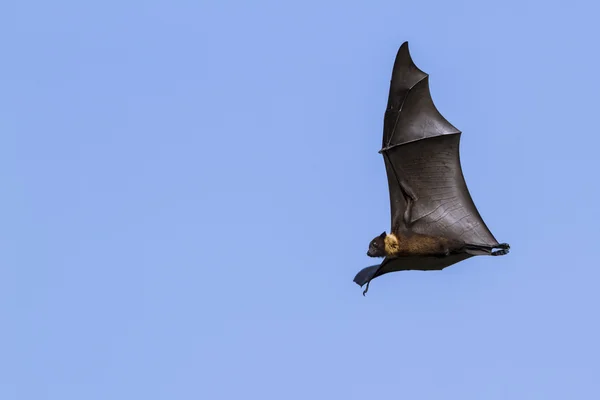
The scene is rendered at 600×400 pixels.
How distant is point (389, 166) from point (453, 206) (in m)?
1.09

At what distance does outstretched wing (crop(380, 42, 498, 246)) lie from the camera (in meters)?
23.5

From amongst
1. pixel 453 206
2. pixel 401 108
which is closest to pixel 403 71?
pixel 401 108

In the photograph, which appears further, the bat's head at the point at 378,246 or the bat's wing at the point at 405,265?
the bat's wing at the point at 405,265

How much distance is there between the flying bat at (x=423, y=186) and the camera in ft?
76.8

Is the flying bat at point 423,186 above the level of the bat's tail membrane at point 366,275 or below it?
above

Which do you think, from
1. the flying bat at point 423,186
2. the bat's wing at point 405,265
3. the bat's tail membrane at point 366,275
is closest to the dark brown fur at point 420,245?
the flying bat at point 423,186

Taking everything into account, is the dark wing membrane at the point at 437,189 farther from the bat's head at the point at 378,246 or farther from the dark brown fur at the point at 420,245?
the bat's head at the point at 378,246

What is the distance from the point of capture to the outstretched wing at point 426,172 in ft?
77.0

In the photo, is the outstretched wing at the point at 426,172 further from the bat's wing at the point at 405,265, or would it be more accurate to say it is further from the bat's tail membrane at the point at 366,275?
the bat's tail membrane at the point at 366,275

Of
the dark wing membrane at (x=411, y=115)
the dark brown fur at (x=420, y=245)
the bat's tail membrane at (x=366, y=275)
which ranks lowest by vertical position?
the bat's tail membrane at (x=366, y=275)

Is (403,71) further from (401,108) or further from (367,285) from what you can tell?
(367,285)

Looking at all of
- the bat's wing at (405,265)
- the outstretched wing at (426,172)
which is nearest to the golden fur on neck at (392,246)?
the outstretched wing at (426,172)

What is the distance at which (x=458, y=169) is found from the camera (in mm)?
23625

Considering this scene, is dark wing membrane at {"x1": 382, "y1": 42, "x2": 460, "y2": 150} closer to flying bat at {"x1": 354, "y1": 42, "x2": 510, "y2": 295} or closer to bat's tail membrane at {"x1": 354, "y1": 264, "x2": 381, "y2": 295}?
flying bat at {"x1": 354, "y1": 42, "x2": 510, "y2": 295}
